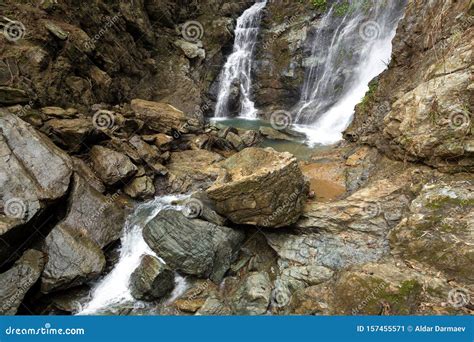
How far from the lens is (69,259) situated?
7980mm

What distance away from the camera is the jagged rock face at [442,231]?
6.12 meters

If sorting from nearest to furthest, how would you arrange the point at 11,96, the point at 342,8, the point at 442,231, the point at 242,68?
the point at 442,231 < the point at 11,96 < the point at 342,8 < the point at 242,68

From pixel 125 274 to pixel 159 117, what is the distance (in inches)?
278

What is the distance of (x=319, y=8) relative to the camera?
68.8 ft

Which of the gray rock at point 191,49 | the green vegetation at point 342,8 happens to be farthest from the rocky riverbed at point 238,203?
the green vegetation at point 342,8

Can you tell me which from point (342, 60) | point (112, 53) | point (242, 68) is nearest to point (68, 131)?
point (112, 53)

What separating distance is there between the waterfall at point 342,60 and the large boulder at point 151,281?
34.0 ft

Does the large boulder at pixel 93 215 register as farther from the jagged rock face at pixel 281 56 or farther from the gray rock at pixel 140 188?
the jagged rock face at pixel 281 56

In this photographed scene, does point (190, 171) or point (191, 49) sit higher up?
point (191, 49)

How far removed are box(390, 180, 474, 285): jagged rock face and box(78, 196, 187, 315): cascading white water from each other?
5.13m

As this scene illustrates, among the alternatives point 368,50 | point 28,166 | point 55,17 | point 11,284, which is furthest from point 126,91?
point 368,50

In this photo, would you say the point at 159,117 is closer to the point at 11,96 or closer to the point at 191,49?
the point at 11,96

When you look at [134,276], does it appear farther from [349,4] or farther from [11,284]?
[349,4]

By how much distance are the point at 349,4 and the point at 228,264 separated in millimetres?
18109
